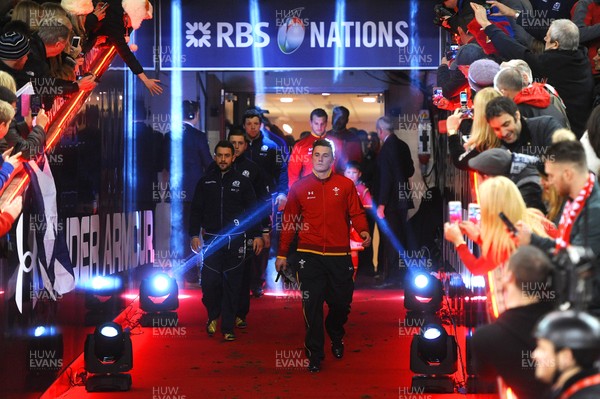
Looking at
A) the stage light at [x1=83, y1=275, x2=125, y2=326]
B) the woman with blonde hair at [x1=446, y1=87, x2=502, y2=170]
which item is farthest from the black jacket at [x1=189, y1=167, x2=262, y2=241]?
the woman with blonde hair at [x1=446, y1=87, x2=502, y2=170]

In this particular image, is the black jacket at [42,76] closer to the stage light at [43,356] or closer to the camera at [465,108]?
the stage light at [43,356]

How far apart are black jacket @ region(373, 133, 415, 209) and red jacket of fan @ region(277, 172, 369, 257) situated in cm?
379

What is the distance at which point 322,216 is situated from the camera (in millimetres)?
8789

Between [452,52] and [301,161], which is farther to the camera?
[301,161]

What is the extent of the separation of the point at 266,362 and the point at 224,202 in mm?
1970

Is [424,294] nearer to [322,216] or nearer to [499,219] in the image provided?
[322,216]

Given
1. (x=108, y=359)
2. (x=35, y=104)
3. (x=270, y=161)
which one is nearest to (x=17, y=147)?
(x=35, y=104)

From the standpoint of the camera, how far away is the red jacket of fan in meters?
8.77

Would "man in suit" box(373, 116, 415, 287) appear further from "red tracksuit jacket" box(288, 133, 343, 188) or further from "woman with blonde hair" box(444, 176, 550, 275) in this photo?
"woman with blonde hair" box(444, 176, 550, 275)

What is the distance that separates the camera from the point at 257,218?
1005cm

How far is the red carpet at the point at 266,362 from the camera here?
7.69 metres

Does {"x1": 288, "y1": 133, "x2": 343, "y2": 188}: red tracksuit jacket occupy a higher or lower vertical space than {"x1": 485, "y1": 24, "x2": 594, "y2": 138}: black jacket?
lower

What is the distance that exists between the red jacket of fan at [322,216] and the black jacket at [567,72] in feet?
6.08

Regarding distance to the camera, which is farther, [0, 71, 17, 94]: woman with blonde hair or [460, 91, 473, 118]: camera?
[460, 91, 473, 118]: camera
